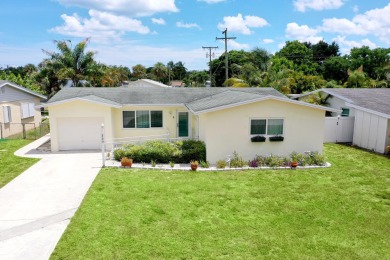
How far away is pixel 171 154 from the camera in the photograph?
14594 mm

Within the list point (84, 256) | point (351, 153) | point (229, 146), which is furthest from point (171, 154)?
point (351, 153)

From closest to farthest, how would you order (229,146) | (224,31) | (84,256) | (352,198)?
(84,256)
(352,198)
(229,146)
(224,31)

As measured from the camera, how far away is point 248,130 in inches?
567

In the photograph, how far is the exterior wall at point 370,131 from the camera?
1689 centimetres

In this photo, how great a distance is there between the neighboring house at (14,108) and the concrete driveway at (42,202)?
8.15 meters

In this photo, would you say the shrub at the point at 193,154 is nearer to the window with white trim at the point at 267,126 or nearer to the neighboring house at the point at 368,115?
the window with white trim at the point at 267,126

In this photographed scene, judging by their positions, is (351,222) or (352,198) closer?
(351,222)

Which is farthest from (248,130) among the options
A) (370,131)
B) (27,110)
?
(27,110)

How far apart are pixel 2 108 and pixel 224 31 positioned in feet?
80.2

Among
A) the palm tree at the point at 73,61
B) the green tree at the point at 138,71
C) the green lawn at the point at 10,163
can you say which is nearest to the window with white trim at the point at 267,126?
Answer: the green lawn at the point at 10,163

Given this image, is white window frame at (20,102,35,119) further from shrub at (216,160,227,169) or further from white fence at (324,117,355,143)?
white fence at (324,117,355,143)

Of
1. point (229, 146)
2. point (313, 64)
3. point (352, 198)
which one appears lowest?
point (352, 198)

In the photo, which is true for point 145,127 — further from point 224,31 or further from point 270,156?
point 224,31

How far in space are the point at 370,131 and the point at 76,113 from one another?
16956mm
